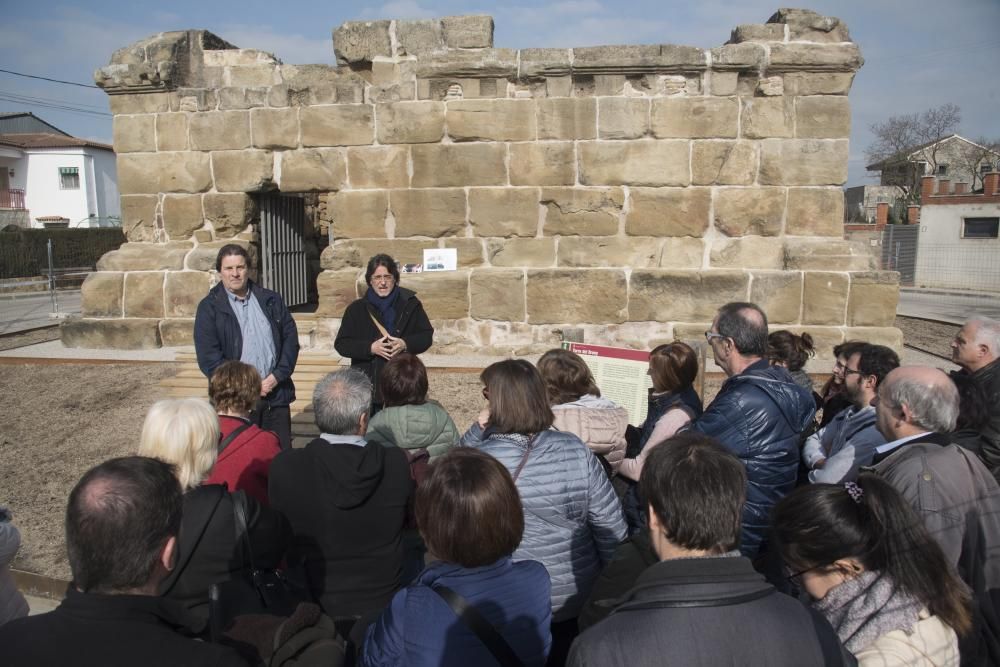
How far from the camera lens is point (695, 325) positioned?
8.02 m

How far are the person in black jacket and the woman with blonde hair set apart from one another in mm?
2429

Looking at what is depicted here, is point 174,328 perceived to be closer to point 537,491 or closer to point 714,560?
point 537,491

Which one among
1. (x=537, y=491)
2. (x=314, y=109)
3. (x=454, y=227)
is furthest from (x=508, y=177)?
(x=537, y=491)

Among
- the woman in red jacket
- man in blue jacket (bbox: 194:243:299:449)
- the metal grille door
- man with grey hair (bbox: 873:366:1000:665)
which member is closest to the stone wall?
the metal grille door

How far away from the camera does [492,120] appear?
809 centimetres

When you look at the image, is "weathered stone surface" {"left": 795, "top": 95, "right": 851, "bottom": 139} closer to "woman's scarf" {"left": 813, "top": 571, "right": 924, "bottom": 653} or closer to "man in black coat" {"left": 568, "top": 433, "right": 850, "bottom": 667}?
"woman's scarf" {"left": 813, "top": 571, "right": 924, "bottom": 653}

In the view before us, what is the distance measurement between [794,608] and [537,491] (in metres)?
1.13

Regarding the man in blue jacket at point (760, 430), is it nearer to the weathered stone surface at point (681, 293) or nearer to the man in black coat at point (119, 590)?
the man in black coat at point (119, 590)

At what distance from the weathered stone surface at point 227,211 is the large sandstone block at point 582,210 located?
360 centimetres

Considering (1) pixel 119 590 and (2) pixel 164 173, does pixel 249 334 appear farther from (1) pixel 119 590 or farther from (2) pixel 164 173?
(2) pixel 164 173

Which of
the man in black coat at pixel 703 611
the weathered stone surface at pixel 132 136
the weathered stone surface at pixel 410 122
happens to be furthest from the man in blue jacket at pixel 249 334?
the weathered stone surface at pixel 132 136

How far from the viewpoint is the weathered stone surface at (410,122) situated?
8.12 metres

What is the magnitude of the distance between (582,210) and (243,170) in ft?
13.2

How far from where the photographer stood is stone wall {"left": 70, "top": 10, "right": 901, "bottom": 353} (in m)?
7.88
